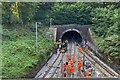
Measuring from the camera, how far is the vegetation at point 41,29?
9469 millimetres

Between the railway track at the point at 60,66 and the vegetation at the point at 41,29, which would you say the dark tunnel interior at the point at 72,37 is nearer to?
the vegetation at the point at 41,29

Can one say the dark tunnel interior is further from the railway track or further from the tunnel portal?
the railway track

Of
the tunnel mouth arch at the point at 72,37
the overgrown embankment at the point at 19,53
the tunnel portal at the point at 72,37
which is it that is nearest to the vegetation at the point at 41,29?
the overgrown embankment at the point at 19,53

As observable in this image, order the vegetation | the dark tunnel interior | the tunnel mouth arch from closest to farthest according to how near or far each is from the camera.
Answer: the vegetation, the tunnel mouth arch, the dark tunnel interior

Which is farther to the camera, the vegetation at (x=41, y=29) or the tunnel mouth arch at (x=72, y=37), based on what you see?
the tunnel mouth arch at (x=72, y=37)

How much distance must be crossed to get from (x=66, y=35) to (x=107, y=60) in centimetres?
888

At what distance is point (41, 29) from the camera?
54.6 ft

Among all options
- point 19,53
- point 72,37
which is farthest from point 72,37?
point 19,53

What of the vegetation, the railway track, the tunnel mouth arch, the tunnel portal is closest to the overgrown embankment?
the vegetation

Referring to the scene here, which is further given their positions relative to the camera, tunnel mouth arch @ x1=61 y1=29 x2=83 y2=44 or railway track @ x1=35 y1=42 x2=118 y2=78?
tunnel mouth arch @ x1=61 y1=29 x2=83 y2=44

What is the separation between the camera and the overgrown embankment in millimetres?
8413

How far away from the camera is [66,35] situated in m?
20.8

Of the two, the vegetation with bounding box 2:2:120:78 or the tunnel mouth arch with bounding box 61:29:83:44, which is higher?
the vegetation with bounding box 2:2:120:78

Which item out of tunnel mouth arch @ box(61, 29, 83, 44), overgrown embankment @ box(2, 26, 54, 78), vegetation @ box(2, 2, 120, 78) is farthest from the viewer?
tunnel mouth arch @ box(61, 29, 83, 44)
